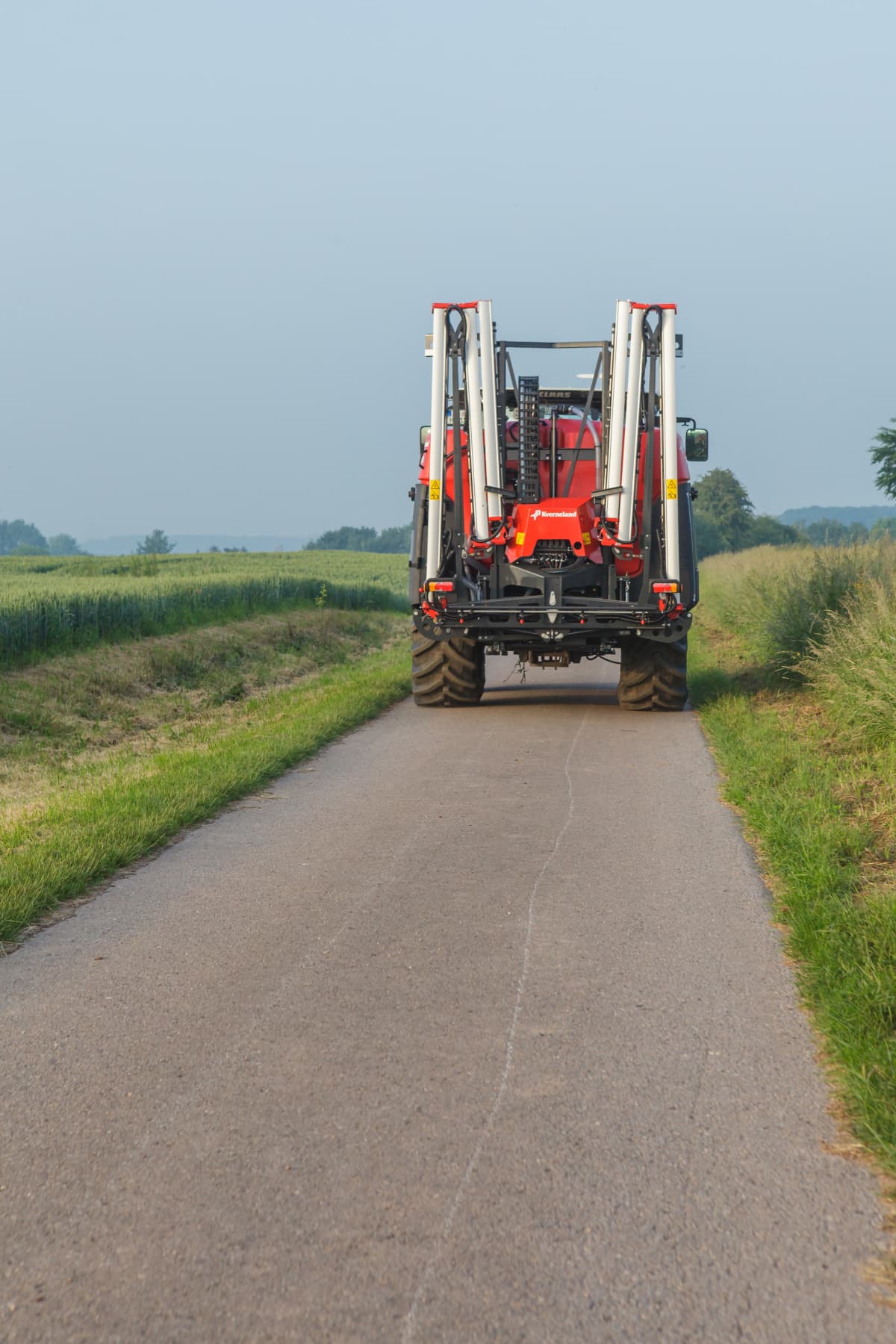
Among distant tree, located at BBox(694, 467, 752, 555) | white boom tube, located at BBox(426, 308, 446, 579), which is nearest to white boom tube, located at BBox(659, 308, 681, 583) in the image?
white boom tube, located at BBox(426, 308, 446, 579)

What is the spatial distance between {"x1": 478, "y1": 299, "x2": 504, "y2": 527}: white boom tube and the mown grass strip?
9.21ft

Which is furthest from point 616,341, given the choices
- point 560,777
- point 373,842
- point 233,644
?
point 233,644

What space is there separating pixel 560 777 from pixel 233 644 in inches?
531

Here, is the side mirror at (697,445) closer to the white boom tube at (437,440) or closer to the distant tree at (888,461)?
the white boom tube at (437,440)

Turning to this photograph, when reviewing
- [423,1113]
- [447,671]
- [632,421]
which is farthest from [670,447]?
[423,1113]

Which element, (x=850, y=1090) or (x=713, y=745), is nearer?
(x=850, y=1090)

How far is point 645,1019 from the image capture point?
439cm

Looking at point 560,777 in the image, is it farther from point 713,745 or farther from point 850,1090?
point 850,1090

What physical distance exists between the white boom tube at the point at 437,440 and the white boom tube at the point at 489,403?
40 cm

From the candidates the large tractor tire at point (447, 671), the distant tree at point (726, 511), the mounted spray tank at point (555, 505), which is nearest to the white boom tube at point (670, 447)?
the mounted spray tank at point (555, 505)

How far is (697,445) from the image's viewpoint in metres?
12.9

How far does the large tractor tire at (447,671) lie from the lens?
1348 centimetres

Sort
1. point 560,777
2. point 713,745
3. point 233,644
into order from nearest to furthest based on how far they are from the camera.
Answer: point 560,777 < point 713,745 < point 233,644

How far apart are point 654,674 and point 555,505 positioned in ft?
6.89
